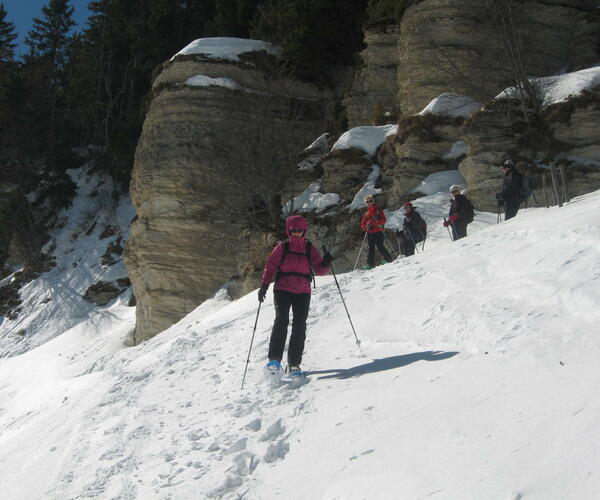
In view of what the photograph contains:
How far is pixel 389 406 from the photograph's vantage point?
15.1 ft

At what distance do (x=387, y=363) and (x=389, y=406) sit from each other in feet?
4.22

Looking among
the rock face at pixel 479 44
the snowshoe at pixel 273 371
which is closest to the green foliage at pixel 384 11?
the rock face at pixel 479 44

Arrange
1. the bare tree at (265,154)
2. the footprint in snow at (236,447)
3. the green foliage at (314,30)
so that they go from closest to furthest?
1. the footprint in snow at (236,447)
2. the bare tree at (265,154)
3. the green foliage at (314,30)

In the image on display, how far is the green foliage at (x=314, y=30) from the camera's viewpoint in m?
25.5

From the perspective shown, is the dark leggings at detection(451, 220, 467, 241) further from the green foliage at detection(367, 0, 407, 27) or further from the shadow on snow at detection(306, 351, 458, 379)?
the green foliage at detection(367, 0, 407, 27)

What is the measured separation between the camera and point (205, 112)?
2405cm

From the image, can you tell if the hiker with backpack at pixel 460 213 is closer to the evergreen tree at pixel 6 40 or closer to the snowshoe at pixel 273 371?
the snowshoe at pixel 273 371

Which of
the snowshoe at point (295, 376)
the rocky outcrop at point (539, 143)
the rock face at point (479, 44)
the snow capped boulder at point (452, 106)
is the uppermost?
the rock face at point (479, 44)

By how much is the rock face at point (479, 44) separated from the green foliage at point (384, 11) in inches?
38.8

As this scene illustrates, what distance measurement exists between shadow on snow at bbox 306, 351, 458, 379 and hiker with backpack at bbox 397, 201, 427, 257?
7.34 metres

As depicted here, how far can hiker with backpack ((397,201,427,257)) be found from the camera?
13.0 metres

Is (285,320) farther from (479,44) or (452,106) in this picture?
(479,44)

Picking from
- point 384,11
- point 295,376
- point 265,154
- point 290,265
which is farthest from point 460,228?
point 384,11

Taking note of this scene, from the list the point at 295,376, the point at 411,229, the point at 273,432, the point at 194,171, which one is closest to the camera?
the point at 273,432
